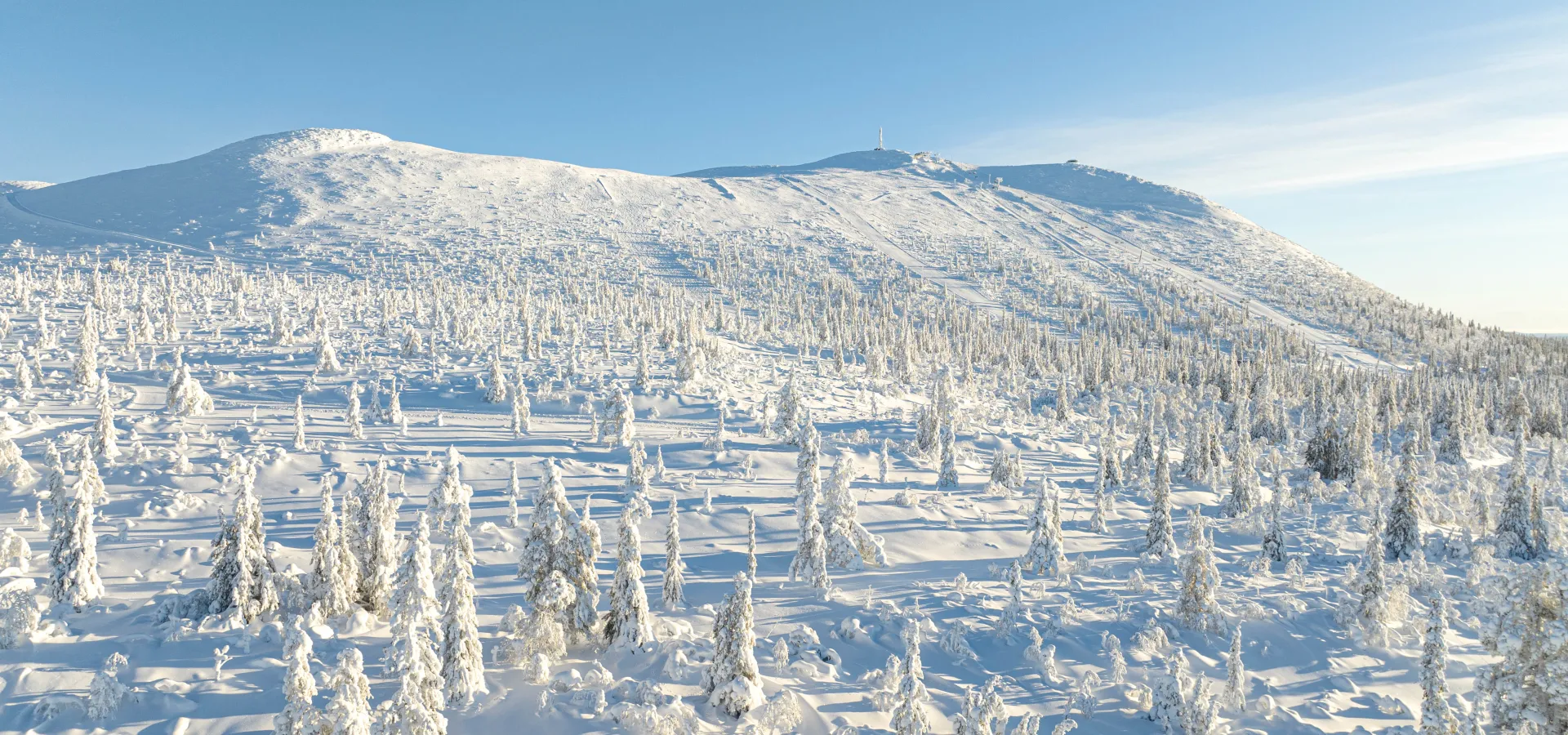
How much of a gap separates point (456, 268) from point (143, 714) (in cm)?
11759

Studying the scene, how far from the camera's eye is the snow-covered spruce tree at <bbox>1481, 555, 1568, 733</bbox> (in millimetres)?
12250

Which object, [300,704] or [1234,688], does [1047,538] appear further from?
[300,704]

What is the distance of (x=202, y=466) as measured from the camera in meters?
30.3

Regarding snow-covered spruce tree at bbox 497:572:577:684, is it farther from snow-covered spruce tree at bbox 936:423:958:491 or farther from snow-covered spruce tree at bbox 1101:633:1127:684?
snow-covered spruce tree at bbox 936:423:958:491

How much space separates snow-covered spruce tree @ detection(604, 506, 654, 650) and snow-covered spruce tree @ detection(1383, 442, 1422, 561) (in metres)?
34.8

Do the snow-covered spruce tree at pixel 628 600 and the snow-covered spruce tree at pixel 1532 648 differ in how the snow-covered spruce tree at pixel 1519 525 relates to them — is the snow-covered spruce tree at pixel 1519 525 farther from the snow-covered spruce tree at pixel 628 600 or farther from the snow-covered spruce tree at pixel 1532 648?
the snow-covered spruce tree at pixel 628 600

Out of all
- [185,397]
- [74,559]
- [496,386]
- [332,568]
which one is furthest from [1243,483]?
[185,397]

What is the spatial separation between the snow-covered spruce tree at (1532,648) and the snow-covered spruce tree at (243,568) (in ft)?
89.0

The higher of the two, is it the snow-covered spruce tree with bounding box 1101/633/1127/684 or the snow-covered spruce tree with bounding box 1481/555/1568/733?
the snow-covered spruce tree with bounding box 1481/555/1568/733

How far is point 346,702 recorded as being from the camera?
11.4 meters

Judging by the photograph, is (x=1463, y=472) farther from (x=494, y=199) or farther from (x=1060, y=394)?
(x=494, y=199)

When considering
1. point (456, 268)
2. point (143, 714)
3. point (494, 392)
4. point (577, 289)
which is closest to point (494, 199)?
point (456, 268)

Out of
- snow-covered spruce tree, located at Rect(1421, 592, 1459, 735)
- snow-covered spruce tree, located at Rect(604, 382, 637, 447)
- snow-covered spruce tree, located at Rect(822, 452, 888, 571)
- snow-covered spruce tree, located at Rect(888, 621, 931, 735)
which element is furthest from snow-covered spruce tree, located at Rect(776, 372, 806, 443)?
snow-covered spruce tree, located at Rect(1421, 592, 1459, 735)

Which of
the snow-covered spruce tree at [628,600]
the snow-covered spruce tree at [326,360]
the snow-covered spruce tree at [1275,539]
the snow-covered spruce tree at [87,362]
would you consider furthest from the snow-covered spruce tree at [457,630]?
the snow-covered spruce tree at [326,360]
